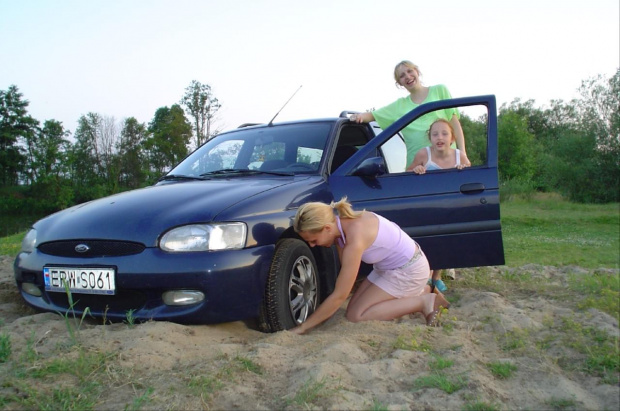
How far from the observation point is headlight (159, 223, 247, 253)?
3205 mm

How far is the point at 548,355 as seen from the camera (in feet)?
9.33

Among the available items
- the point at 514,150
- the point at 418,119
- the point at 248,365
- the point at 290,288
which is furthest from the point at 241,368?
the point at 514,150

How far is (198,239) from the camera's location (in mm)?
3215

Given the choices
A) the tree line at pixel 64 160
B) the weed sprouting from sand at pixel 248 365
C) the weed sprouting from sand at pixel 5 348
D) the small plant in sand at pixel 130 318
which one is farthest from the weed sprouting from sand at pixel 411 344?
the tree line at pixel 64 160

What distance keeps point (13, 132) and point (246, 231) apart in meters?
61.4

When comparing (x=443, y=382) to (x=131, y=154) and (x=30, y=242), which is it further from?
(x=131, y=154)

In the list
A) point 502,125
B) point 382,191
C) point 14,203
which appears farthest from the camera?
point 502,125

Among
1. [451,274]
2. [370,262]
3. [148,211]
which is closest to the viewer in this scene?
[148,211]

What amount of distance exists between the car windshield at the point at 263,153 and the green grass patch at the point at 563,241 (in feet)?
11.3

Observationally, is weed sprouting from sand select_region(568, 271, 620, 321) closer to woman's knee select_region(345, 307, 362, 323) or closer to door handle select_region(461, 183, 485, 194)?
door handle select_region(461, 183, 485, 194)

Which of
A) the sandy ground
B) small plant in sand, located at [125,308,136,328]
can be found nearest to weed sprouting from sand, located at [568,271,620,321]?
the sandy ground

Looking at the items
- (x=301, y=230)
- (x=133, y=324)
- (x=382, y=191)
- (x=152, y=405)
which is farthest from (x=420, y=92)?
(x=152, y=405)

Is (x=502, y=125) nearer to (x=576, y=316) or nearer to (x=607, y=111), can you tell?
(x=607, y=111)

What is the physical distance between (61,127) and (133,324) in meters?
64.1
